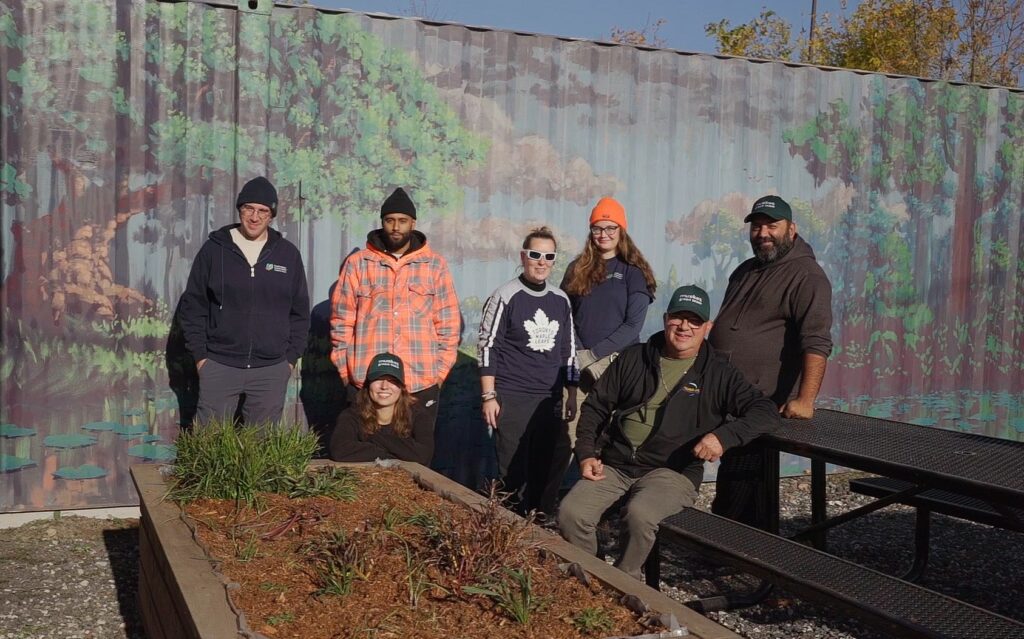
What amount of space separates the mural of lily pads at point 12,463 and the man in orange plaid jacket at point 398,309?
195cm

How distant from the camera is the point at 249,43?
270 inches

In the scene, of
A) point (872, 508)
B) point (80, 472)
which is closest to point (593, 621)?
point (872, 508)

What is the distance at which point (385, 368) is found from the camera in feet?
19.1

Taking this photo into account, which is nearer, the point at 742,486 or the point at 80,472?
the point at 742,486

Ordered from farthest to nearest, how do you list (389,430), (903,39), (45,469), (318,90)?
1. (903,39)
2. (318,90)
3. (45,469)
4. (389,430)

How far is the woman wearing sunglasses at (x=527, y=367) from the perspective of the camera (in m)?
6.25

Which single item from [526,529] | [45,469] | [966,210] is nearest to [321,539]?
[526,529]

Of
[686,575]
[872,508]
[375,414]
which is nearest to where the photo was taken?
[872,508]

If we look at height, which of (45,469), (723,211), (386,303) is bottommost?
(45,469)

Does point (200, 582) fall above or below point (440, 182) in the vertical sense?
below

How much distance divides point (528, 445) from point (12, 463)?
3.03 m

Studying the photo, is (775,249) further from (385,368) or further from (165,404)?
(165,404)

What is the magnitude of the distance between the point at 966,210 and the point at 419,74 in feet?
15.8

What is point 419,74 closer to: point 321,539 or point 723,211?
point 723,211
